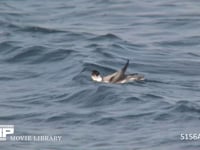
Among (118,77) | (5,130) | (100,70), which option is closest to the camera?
(5,130)

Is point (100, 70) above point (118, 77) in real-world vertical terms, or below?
above

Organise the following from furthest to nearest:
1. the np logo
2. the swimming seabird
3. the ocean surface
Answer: the swimming seabird < the ocean surface < the np logo

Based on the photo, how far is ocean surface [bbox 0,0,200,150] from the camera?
21672 mm

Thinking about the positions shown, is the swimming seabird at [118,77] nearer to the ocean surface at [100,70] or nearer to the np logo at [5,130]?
the ocean surface at [100,70]

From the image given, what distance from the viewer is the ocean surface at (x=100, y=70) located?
21672 mm

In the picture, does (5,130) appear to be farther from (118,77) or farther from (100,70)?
(100,70)

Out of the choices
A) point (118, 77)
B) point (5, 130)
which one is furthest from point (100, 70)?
point (5, 130)

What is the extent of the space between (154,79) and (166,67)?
1.68 metres

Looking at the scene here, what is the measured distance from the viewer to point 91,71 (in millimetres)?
27469

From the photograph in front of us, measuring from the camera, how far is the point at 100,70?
28.2 meters

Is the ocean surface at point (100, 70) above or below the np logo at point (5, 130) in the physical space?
above

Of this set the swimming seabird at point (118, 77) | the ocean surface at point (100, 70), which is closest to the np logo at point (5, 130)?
the ocean surface at point (100, 70)

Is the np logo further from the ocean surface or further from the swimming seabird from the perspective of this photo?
the swimming seabird

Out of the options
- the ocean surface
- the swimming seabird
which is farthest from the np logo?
the swimming seabird
